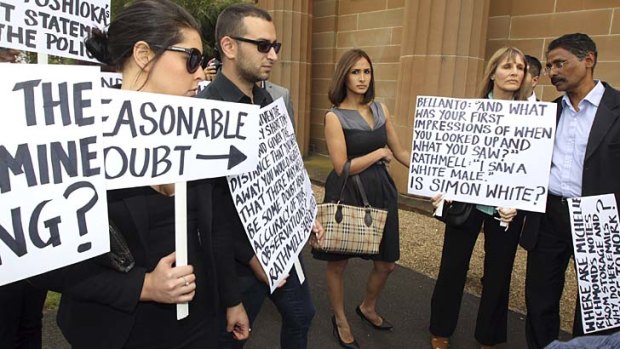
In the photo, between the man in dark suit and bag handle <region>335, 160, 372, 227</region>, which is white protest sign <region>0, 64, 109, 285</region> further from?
the man in dark suit

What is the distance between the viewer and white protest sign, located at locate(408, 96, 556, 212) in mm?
2725

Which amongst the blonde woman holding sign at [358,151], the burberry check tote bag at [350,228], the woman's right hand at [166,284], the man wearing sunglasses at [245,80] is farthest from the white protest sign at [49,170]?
the blonde woman holding sign at [358,151]

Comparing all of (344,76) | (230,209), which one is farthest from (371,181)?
(230,209)

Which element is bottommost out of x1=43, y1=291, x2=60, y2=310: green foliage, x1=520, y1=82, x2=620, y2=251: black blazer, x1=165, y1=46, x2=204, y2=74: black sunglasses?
x1=43, y1=291, x2=60, y2=310: green foliage

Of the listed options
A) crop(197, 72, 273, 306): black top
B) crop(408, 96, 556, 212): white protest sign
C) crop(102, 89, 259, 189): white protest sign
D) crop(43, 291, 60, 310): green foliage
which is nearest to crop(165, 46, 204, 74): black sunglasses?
crop(102, 89, 259, 189): white protest sign

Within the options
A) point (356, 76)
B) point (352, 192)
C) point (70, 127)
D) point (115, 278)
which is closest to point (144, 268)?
point (115, 278)

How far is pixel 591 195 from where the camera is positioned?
2555 millimetres

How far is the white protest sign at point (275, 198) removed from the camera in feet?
6.39

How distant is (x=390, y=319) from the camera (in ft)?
12.0

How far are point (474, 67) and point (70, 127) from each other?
6.48 metres

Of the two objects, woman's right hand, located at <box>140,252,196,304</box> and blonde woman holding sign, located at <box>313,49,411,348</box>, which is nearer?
woman's right hand, located at <box>140,252,196,304</box>

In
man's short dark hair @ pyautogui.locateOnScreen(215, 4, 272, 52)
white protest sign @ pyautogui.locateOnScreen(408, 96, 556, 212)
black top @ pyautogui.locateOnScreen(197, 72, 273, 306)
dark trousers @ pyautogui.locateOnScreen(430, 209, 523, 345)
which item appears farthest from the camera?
dark trousers @ pyautogui.locateOnScreen(430, 209, 523, 345)

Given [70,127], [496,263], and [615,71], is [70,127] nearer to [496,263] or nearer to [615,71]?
[496,263]

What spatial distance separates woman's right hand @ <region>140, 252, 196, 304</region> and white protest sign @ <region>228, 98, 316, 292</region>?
1.55 feet
